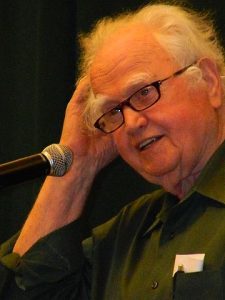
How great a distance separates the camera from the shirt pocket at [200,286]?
47.6 inches

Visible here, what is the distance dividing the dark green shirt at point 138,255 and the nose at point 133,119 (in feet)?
→ 0.58

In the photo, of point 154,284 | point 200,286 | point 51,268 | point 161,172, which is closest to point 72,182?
point 51,268

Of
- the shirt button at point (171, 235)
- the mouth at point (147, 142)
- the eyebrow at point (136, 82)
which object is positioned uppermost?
the eyebrow at point (136, 82)

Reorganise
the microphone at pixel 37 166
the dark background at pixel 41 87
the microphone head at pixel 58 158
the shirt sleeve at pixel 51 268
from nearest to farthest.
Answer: the microphone at pixel 37 166 → the microphone head at pixel 58 158 → the shirt sleeve at pixel 51 268 → the dark background at pixel 41 87

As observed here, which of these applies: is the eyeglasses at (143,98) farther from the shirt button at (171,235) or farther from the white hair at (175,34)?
the shirt button at (171,235)

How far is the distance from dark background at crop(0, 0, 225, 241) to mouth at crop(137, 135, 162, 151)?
0.75 m

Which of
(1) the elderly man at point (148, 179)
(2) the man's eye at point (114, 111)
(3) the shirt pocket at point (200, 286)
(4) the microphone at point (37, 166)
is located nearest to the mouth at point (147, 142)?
(1) the elderly man at point (148, 179)

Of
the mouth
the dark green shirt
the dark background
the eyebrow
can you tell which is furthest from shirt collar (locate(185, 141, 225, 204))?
the dark background

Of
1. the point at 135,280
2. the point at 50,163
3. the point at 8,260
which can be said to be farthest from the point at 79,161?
the point at 50,163

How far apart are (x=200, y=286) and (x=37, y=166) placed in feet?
1.30

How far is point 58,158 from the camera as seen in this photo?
1.25 m

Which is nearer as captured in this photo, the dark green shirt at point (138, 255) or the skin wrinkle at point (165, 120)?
the dark green shirt at point (138, 255)

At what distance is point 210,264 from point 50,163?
14.7 inches

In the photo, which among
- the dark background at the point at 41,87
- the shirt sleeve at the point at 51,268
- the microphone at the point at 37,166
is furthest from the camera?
the dark background at the point at 41,87
